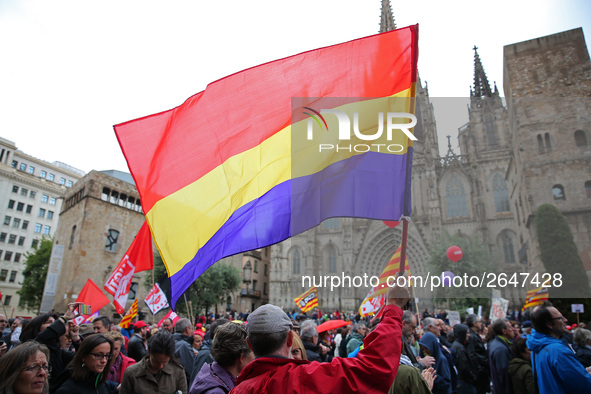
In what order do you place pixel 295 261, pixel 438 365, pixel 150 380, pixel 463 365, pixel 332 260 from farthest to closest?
pixel 295 261, pixel 332 260, pixel 463 365, pixel 438 365, pixel 150 380

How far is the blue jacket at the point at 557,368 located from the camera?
2904mm

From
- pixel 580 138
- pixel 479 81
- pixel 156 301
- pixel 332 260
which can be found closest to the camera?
pixel 156 301

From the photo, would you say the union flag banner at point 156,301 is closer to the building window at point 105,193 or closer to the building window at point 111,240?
the building window at point 111,240

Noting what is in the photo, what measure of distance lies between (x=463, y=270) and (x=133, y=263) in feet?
92.1

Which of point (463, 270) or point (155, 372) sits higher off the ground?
point (463, 270)

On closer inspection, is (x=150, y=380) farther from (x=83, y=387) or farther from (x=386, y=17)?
(x=386, y=17)

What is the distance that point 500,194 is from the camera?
37.3 meters

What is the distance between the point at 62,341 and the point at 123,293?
4569 millimetres

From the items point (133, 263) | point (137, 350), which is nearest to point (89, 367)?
point (137, 350)

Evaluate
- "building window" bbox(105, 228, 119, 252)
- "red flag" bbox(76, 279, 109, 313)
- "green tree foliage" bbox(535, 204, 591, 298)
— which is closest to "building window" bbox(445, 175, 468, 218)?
"green tree foliage" bbox(535, 204, 591, 298)

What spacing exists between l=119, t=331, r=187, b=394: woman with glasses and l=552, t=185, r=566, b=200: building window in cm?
2306

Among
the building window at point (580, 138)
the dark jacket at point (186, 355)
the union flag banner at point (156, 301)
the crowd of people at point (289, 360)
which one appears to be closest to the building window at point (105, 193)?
the union flag banner at point (156, 301)

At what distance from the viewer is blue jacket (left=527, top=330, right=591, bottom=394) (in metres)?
2.90

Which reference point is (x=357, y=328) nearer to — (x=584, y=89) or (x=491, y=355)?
(x=491, y=355)
